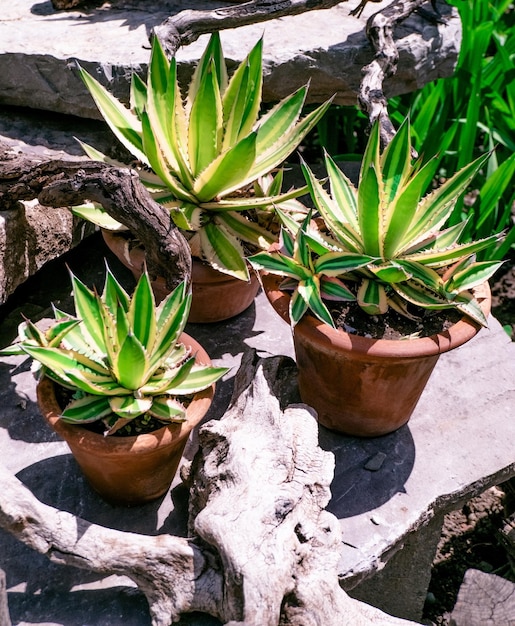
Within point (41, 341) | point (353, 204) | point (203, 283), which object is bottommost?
point (203, 283)

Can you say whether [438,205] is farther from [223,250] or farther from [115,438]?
[115,438]

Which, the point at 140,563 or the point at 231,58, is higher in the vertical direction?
the point at 231,58

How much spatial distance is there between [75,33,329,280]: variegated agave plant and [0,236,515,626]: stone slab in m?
0.36

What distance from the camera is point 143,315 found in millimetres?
1615

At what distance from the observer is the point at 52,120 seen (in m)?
2.59

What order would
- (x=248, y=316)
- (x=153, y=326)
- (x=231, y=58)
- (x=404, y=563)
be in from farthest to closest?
(x=231, y=58) < (x=248, y=316) < (x=404, y=563) < (x=153, y=326)

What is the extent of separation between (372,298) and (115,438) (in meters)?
0.69

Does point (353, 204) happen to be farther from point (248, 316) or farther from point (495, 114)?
point (495, 114)

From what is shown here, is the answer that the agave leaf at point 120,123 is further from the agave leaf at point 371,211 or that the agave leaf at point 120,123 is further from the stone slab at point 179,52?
the agave leaf at point 371,211

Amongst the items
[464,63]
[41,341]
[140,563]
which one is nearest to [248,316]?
[41,341]

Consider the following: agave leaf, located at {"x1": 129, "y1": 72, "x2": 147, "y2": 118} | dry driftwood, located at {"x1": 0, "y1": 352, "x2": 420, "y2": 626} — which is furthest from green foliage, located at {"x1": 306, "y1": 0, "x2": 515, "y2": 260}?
dry driftwood, located at {"x1": 0, "y1": 352, "x2": 420, "y2": 626}

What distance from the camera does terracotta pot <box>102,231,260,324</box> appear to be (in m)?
2.03

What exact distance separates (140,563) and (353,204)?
1.02 m

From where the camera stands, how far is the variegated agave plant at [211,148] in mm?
1965
